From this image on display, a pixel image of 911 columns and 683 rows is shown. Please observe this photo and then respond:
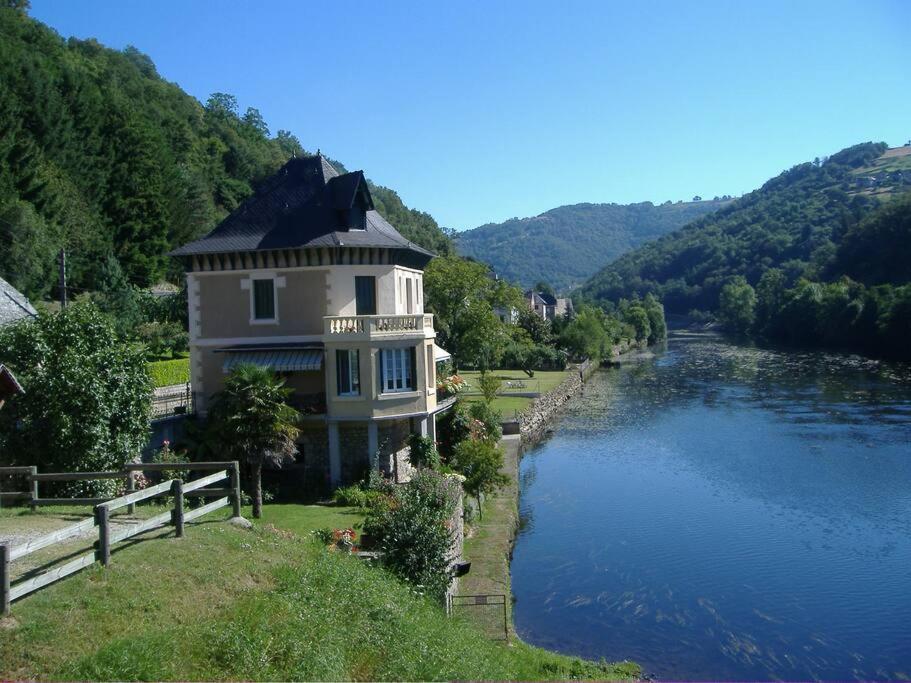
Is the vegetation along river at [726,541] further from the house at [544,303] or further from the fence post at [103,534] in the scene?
the house at [544,303]

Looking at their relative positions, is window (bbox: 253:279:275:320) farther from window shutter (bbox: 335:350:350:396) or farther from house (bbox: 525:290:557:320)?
house (bbox: 525:290:557:320)

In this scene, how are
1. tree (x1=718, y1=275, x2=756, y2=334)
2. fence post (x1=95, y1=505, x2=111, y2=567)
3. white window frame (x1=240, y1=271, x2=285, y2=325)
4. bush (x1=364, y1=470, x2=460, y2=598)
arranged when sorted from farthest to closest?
tree (x1=718, y1=275, x2=756, y2=334), white window frame (x1=240, y1=271, x2=285, y2=325), bush (x1=364, y1=470, x2=460, y2=598), fence post (x1=95, y1=505, x2=111, y2=567)

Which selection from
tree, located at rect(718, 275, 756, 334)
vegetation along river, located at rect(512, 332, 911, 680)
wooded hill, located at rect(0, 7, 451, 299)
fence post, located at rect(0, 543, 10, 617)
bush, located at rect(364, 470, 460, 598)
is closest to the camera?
fence post, located at rect(0, 543, 10, 617)

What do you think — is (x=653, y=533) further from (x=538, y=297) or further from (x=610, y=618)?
(x=538, y=297)

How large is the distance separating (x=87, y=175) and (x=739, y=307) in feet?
375

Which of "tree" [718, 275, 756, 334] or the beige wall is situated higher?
"tree" [718, 275, 756, 334]

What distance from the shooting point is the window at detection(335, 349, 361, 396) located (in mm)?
26125

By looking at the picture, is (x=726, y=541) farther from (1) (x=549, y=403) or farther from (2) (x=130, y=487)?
(1) (x=549, y=403)

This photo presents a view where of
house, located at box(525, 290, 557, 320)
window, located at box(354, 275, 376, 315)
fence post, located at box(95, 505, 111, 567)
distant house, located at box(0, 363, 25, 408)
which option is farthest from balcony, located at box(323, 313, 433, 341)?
house, located at box(525, 290, 557, 320)

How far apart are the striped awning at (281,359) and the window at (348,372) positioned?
0.69 metres

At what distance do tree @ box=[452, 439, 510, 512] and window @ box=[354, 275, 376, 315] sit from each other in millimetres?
5641

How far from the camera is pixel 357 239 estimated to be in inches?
1085

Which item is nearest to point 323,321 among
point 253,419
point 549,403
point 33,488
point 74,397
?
A: point 253,419

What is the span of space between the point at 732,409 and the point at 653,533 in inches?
1104
